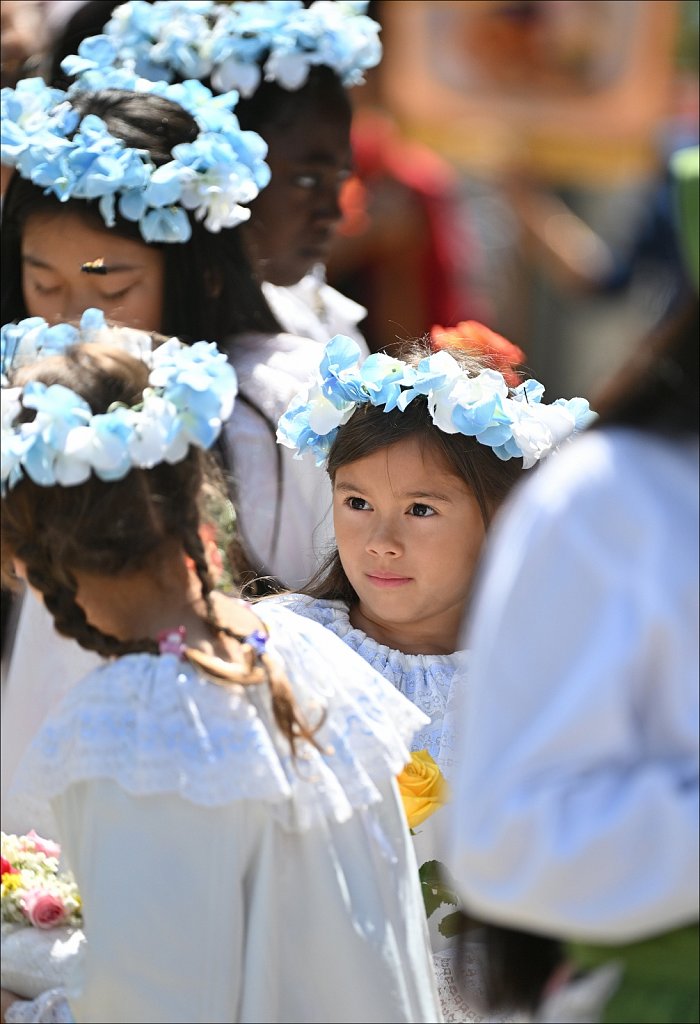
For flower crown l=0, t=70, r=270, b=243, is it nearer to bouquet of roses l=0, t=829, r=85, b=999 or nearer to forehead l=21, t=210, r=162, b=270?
forehead l=21, t=210, r=162, b=270

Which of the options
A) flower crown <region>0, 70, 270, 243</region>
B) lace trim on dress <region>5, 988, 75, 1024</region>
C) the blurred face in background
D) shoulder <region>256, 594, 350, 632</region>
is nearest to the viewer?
lace trim on dress <region>5, 988, 75, 1024</region>

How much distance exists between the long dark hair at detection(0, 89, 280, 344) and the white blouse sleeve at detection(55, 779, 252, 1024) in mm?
1547

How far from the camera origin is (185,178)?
3.07 m

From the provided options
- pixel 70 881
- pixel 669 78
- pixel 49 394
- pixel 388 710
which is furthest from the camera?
pixel 669 78

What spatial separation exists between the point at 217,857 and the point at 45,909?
22.6 inches

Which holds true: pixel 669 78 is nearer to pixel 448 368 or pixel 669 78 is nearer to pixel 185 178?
pixel 185 178

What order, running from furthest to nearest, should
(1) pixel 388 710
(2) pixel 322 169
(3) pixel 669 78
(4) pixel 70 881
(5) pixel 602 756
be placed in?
(3) pixel 669 78 → (2) pixel 322 169 → (4) pixel 70 881 → (1) pixel 388 710 → (5) pixel 602 756

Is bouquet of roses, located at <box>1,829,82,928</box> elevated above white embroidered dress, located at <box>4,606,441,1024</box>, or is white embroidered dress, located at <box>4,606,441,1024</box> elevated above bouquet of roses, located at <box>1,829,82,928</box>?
white embroidered dress, located at <box>4,606,441,1024</box>

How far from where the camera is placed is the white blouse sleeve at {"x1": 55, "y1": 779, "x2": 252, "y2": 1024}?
5.93ft

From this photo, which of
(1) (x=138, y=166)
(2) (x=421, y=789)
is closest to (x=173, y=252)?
(1) (x=138, y=166)

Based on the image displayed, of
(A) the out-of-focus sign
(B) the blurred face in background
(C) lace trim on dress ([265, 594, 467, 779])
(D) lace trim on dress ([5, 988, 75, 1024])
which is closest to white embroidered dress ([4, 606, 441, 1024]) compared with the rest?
(D) lace trim on dress ([5, 988, 75, 1024])

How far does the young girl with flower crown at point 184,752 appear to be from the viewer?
5.96ft

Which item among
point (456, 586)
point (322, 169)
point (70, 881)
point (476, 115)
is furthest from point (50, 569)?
point (476, 115)

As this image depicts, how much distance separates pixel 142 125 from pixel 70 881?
1.51 metres
